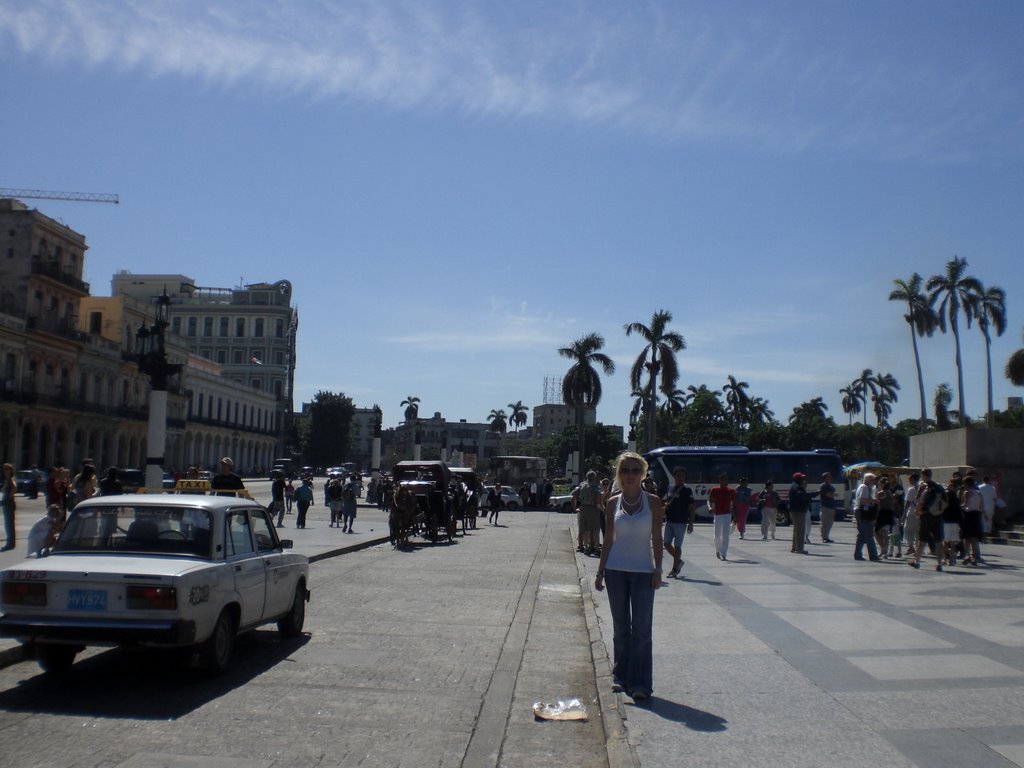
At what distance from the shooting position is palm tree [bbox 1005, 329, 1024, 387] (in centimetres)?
4647

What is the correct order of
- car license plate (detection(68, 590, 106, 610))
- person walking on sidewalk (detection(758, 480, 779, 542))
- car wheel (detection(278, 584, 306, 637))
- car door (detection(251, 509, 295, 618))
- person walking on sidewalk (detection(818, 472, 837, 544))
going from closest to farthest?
car license plate (detection(68, 590, 106, 610)) < car door (detection(251, 509, 295, 618)) < car wheel (detection(278, 584, 306, 637)) < person walking on sidewalk (detection(818, 472, 837, 544)) < person walking on sidewalk (detection(758, 480, 779, 542))

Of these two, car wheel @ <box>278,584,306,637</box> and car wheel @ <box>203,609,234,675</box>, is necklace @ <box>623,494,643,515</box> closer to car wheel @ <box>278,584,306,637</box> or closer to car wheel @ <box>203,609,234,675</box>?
car wheel @ <box>203,609,234,675</box>

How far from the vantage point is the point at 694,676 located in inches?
330

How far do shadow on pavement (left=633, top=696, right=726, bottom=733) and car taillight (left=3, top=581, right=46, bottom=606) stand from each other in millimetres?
4517

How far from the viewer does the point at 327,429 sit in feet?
375

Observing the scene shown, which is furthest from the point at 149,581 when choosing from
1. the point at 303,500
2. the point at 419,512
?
the point at 303,500

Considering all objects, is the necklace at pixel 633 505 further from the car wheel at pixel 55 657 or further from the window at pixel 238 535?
the car wheel at pixel 55 657

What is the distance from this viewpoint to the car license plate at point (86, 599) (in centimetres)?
742

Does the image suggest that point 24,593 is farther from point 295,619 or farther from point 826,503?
point 826,503

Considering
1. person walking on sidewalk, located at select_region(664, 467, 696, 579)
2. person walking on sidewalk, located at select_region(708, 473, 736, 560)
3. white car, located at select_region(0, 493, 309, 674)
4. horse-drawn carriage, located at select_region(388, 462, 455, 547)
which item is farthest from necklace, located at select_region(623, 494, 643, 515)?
horse-drawn carriage, located at select_region(388, 462, 455, 547)

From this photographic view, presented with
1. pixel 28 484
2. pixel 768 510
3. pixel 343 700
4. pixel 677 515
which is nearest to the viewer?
pixel 343 700

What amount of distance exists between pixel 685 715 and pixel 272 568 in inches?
167

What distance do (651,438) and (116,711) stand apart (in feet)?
183

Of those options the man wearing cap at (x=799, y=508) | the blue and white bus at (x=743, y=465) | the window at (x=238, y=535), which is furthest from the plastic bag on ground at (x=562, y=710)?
the blue and white bus at (x=743, y=465)
